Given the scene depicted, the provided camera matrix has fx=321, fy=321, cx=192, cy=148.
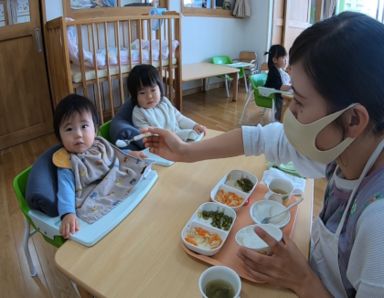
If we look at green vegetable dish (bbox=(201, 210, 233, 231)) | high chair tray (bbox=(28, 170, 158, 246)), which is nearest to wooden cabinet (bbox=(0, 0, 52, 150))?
high chair tray (bbox=(28, 170, 158, 246))

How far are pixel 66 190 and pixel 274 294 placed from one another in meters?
0.80

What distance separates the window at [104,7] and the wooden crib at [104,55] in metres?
0.16

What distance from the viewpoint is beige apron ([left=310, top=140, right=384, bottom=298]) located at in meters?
0.70

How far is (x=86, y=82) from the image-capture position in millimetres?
3086

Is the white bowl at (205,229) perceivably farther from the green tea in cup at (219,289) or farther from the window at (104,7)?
the window at (104,7)

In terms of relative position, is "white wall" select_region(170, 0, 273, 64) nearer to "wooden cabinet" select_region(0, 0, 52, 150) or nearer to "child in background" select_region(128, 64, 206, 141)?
"wooden cabinet" select_region(0, 0, 52, 150)

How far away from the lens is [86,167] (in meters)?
1.30

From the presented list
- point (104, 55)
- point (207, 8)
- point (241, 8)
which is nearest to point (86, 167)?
point (104, 55)

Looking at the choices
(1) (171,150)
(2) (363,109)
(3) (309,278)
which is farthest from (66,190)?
(2) (363,109)

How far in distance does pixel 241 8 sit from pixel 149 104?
4.14 m

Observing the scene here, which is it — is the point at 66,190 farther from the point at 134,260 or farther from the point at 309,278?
the point at 309,278

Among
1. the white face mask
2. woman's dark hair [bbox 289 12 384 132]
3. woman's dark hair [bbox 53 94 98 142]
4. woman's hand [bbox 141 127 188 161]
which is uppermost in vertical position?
woman's dark hair [bbox 289 12 384 132]

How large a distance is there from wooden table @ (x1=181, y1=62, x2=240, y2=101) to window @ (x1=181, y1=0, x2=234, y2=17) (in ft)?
2.50

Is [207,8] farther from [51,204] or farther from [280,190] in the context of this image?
[51,204]
